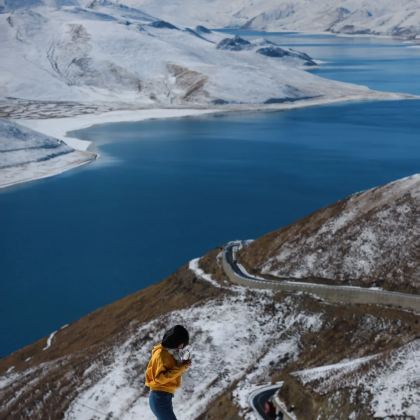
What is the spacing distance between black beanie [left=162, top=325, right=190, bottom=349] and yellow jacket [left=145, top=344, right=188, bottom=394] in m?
0.14

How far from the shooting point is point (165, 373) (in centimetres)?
808

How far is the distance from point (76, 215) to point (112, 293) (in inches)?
892

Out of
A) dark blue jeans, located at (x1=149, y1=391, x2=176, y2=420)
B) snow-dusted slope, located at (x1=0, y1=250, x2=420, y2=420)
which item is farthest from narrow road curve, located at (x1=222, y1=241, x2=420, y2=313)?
dark blue jeans, located at (x1=149, y1=391, x2=176, y2=420)

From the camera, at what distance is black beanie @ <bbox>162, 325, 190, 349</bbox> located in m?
7.81

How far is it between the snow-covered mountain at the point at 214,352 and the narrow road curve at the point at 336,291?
0.40 meters

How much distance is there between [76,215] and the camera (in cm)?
6869

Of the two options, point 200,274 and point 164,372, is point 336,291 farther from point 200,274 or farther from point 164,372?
point 164,372

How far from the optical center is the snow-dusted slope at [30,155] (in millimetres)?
92750

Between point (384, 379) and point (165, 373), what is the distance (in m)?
11.4

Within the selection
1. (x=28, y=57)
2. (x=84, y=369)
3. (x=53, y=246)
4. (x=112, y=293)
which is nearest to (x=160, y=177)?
(x=53, y=246)

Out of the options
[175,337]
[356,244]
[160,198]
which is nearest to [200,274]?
[356,244]

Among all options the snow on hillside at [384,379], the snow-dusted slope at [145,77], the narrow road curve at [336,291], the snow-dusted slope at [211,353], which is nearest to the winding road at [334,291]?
the narrow road curve at [336,291]

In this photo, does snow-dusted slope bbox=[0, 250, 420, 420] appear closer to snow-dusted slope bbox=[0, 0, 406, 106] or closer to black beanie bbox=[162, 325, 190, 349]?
black beanie bbox=[162, 325, 190, 349]

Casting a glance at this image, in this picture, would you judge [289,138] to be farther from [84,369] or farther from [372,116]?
[84,369]
